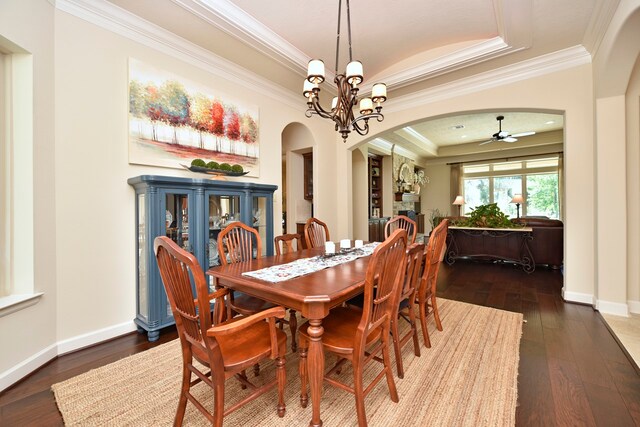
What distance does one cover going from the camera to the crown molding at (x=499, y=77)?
3.07 m

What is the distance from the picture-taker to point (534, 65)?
128 inches

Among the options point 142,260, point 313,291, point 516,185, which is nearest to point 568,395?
point 313,291

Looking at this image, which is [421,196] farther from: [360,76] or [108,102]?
[108,102]

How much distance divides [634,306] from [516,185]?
6.59 metres

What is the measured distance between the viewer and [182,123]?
9.04ft

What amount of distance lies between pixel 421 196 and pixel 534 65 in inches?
272

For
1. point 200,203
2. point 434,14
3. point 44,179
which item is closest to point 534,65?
point 434,14

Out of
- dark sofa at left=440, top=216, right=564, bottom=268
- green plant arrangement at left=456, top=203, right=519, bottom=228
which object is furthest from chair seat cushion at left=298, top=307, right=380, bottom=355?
dark sofa at left=440, top=216, right=564, bottom=268

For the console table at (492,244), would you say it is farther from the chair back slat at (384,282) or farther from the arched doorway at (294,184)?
the chair back slat at (384,282)

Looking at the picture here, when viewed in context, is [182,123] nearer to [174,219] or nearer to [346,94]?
[174,219]

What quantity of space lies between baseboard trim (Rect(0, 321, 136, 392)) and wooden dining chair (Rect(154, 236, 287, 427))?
132 cm

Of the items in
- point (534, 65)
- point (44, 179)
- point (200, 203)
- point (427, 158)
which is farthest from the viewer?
point (427, 158)

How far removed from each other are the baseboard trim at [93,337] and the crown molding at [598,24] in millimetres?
4933

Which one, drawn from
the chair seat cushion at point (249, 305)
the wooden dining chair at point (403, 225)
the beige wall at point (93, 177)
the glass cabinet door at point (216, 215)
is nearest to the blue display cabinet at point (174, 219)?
the glass cabinet door at point (216, 215)
